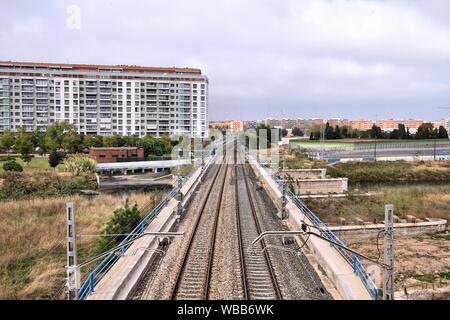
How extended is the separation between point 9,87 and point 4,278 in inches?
2437

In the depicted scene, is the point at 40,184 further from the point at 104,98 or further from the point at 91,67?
the point at 91,67

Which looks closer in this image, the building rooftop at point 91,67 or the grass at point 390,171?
the grass at point 390,171

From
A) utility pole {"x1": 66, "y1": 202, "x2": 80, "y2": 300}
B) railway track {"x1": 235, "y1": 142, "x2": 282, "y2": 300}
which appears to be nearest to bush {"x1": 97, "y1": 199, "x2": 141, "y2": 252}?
railway track {"x1": 235, "y1": 142, "x2": 282, "y2": 300}

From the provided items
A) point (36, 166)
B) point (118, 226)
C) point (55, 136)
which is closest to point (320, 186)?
point (118, 226)

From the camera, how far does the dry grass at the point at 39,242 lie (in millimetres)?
7793

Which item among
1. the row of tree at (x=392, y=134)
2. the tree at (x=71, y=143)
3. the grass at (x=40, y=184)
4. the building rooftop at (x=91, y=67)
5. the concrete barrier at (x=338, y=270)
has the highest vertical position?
the building rooftop at (x=91, y=67)

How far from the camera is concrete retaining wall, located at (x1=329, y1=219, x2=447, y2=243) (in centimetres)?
1197

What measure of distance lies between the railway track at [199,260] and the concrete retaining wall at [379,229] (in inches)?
163

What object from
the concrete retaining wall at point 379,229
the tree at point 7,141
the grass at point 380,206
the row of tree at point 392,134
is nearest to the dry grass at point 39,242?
the concrete retaining wall at point 379,229

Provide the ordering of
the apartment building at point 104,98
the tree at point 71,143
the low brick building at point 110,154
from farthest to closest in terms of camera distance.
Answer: the apartment building at point 104,98
the tree at point 71,143
the low brick building at point 110,154

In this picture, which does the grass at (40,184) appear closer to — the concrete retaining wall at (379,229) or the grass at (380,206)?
the grass at (380,206)

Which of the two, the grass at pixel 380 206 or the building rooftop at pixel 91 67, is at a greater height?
the building rooftop at pixel 91 67

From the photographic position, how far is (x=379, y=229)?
39.4 ft

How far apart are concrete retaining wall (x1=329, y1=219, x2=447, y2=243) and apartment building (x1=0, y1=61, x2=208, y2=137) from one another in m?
50.3
